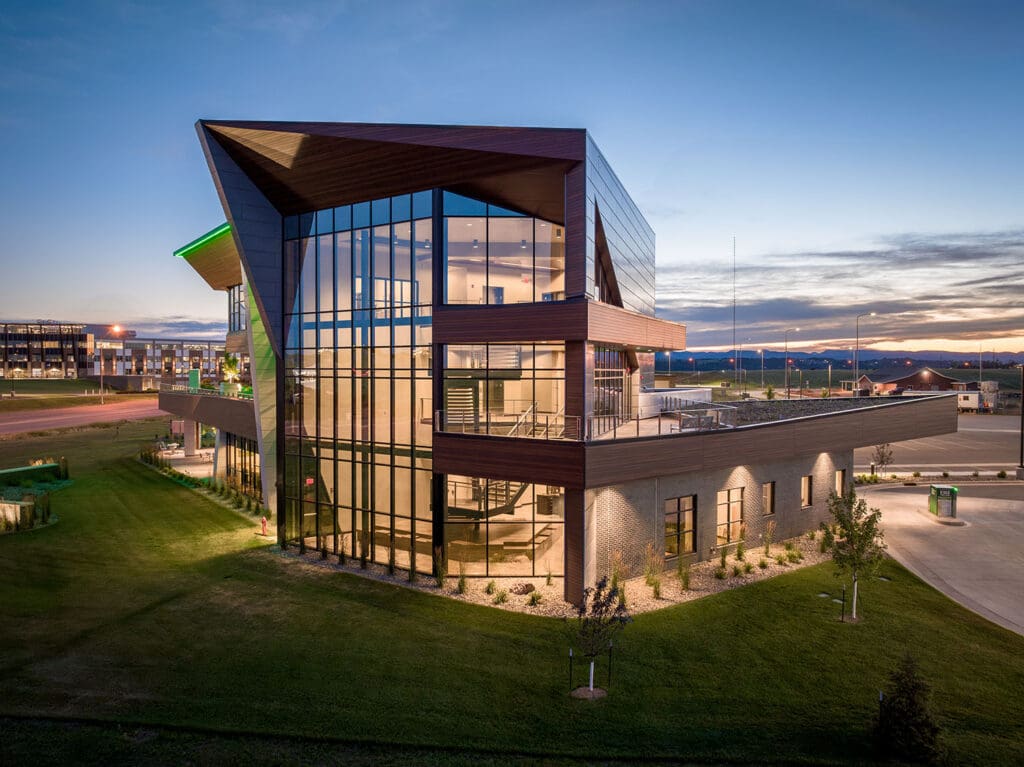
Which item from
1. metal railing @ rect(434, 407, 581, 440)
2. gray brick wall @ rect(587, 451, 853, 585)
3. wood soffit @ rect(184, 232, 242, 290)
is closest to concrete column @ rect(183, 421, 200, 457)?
wood soffit @ rect(184, 232, 242, 290)

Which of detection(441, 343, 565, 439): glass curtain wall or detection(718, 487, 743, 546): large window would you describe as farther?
detection(718, 487, 743, 546): large window

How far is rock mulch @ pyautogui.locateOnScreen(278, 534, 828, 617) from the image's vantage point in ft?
59.6

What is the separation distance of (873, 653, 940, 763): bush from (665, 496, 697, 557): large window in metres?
10.5

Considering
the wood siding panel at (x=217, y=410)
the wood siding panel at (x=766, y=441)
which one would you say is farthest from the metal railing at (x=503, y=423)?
the wood siding panel at (x=217, y=410)

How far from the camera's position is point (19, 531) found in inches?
1054

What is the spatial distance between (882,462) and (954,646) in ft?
91.5

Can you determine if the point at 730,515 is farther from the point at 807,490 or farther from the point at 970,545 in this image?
the point at 970,545

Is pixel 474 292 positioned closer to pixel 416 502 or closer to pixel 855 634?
pixel 416 502

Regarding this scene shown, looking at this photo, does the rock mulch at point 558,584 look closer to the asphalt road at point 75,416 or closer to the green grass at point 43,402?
the asphalt road at point 75,416

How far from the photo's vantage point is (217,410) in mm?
36906

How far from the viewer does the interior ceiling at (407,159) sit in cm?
1811

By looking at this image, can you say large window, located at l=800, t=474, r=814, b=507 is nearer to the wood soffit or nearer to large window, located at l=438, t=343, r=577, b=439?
large window, located at l=438, t=343, r=577, b=439

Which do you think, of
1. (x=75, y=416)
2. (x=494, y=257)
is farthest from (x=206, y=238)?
(x=75, y=416)

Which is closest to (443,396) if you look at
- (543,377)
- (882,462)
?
(543,377)
